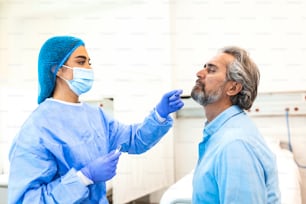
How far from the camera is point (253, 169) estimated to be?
0.98m

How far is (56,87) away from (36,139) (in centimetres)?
28

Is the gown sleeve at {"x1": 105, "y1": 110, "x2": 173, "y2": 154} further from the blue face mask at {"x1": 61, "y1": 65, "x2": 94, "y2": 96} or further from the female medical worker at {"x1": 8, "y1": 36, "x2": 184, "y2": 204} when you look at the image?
the blue face mask at {"x1": 61, "y1": 65, "x2": 94, "y2": 96}

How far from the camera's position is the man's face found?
123 cm

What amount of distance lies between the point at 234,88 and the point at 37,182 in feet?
2.54

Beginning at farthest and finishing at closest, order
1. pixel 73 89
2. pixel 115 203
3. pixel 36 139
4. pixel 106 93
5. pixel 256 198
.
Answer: pixel 106 93, pixel 115 203, pixel 73 89, pixel 36 139, pixel 256 198

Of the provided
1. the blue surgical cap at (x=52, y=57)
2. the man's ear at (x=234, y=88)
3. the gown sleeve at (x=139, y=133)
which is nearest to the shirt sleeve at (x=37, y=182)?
the blue surgical cap at (x=52, y=57)

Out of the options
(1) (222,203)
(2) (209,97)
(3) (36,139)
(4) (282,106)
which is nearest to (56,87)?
(3) (36,139)

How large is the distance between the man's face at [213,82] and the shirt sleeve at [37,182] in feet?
1.79

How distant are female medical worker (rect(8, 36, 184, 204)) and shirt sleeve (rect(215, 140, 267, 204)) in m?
0.43

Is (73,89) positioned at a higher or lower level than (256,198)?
higher

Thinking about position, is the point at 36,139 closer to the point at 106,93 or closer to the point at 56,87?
the point at 56,87

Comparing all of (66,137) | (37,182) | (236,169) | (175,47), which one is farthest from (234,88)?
(175,47)

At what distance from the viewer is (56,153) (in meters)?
1.19

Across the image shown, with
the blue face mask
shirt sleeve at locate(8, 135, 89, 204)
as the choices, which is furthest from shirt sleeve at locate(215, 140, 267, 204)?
the blue face mask
